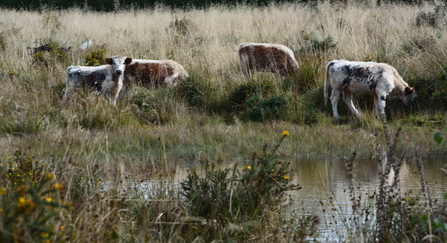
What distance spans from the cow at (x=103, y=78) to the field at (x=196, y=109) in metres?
0.34

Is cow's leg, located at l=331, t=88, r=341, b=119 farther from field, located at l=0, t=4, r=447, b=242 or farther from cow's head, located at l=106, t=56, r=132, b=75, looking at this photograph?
cow's head, located at l=106, t=56, r=132, b=75

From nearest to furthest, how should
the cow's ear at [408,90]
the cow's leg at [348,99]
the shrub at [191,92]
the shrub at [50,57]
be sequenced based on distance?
1. the cow's ear at [408,90]
2. the cow's leg at [348,99]
3. the shrub at [191,92]
4. the shrub at [50,57]

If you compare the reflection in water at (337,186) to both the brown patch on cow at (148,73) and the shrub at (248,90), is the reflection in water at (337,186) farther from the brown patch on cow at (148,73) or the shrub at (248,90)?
the brown patch on cow at (148,73)

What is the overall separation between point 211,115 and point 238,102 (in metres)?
0.69

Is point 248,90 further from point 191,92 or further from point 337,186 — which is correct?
point 337,186

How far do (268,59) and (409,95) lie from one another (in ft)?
10.9

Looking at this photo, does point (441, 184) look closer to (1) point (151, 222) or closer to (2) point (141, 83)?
(1) point (151, 222)

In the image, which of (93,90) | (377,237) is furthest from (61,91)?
(377,237)

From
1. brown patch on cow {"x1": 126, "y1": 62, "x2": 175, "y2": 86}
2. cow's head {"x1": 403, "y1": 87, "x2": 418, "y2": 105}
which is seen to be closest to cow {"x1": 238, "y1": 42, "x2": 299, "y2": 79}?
brown patch on cow {"x1": 126, "y1": 62, "x2": 175, "y2": 86}

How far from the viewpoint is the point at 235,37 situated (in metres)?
19.3

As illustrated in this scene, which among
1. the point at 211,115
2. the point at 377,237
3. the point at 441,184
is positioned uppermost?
the point at 377,237

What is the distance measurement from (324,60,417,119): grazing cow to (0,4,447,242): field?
319mm

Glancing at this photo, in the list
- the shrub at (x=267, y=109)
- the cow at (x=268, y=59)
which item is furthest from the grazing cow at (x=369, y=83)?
the cow at (x=268, y=59)

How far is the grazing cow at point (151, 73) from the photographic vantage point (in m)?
13.0
